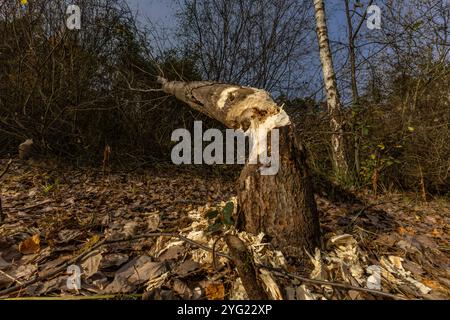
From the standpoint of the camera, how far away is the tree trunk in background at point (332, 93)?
3.44m

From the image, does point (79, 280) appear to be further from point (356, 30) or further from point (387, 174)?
point (356, 30)

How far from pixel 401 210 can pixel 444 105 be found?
1971 millimetres

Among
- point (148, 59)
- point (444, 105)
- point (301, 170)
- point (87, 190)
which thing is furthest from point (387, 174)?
point (148, 59)

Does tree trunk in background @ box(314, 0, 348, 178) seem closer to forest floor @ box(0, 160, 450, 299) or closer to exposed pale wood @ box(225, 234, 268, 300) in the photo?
forest floor @ box(0, 160, 450, 299)

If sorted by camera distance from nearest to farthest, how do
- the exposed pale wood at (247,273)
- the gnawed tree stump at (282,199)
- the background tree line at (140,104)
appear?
the exposed pale wood at (247,273)
the gnawed tree stump at (282,199)
the background tree line at (140,104)

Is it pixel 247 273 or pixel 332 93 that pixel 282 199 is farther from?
pixel 332 93

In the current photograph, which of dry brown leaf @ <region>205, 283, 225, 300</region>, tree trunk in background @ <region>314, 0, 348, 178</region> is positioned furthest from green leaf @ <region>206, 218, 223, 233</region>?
tree trunk in background @ <region>314, 0, 348, 178</region>

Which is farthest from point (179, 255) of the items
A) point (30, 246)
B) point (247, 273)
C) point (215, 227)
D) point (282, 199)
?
point (30, 246)

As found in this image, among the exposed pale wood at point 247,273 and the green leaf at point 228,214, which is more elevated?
the green leaf at point 228,214

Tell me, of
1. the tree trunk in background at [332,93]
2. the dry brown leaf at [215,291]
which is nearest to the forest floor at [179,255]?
the dry brown leaf at [215,291]

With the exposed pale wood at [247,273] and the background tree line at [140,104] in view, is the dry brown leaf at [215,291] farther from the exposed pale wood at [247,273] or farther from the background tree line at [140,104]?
the background tree line at [140,104]

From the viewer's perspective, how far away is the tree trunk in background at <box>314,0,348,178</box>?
135 inches

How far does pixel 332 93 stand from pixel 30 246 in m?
3.46

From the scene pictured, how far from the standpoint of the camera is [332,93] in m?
3.46
